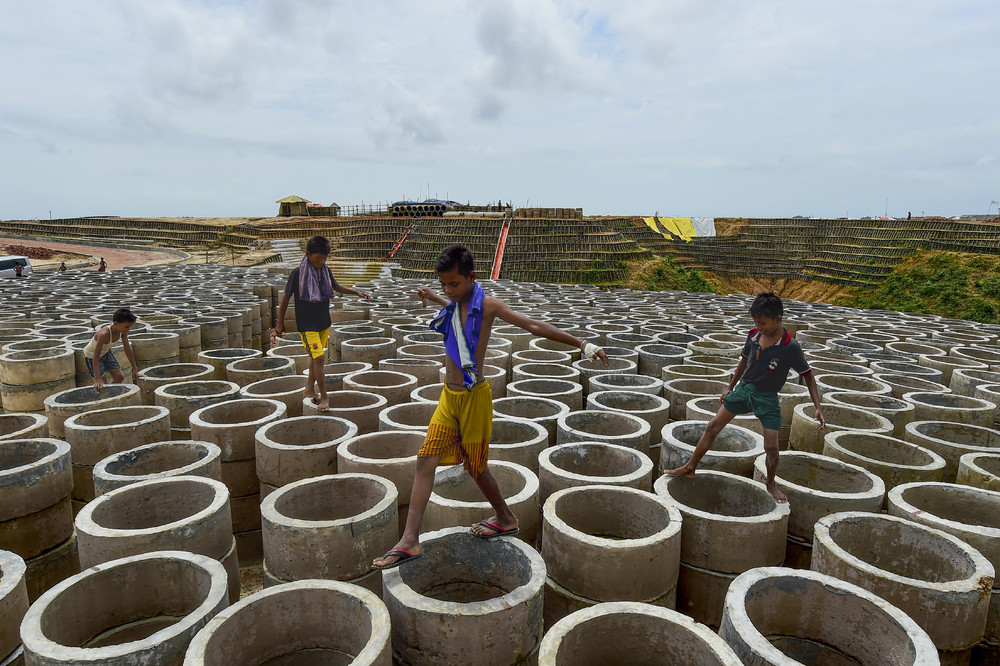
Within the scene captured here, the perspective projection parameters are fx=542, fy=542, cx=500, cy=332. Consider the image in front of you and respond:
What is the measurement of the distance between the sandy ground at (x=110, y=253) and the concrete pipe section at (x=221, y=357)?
32.6 m

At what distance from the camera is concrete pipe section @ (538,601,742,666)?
110 inches

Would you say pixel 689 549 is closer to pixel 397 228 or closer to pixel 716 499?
pixel 716 499

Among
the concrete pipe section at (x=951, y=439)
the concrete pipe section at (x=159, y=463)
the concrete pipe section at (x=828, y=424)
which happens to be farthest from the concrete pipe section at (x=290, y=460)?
the concrete pipe section at (x=951, y=439)

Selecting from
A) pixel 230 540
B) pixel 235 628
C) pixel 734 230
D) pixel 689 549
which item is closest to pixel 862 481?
pixel 689 549

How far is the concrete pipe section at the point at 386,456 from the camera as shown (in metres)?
4.82

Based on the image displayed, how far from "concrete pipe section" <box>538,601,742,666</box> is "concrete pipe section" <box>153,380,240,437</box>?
521 cm

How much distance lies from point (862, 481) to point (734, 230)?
51.0m

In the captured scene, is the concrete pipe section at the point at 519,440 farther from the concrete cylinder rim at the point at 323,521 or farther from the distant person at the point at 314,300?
the distant person at the point at 314,300

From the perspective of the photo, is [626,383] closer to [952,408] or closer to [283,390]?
[952,408]

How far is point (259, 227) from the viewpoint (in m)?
49.6

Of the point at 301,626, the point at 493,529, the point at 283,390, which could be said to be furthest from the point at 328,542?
the point at 283,390

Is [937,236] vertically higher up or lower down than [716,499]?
higher up

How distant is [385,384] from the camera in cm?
766

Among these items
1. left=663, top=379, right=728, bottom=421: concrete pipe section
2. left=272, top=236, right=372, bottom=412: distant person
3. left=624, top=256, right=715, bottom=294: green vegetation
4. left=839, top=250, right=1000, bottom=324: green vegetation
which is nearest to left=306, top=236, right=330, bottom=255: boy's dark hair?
left=272, top=236, right=372, bottom=412: distant person
